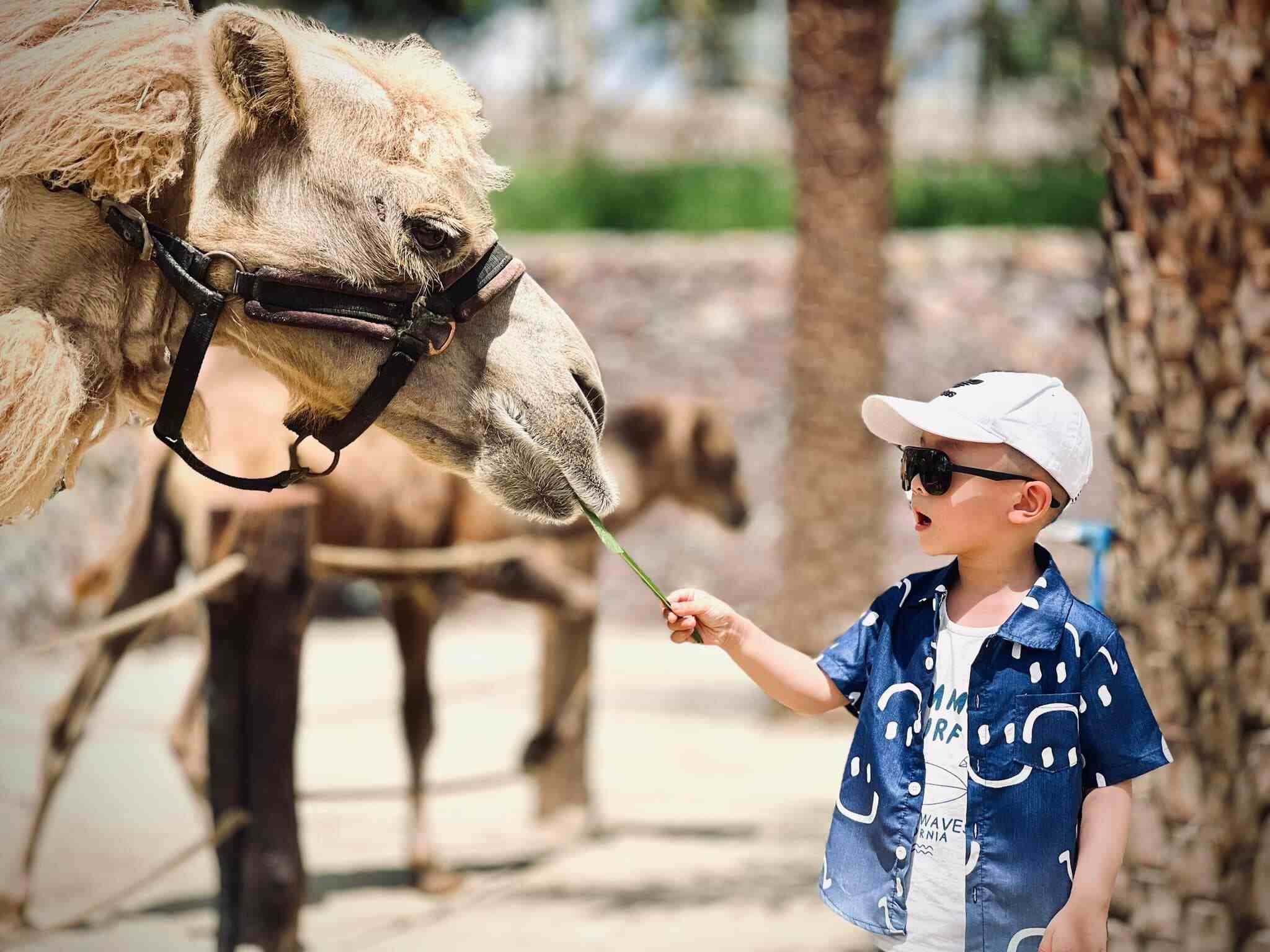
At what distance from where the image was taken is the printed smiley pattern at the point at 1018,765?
2006mm

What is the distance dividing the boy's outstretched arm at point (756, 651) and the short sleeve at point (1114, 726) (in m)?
0.44

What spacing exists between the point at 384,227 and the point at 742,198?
1299cm

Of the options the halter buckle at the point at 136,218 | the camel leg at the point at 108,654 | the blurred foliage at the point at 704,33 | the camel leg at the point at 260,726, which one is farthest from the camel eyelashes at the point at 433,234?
the blurred foliage at the point at 704,33

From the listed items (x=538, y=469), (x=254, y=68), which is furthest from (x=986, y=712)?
(x=254, y=68)

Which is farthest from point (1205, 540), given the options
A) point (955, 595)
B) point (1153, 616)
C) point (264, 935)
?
point (264, 935)

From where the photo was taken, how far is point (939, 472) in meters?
2.13

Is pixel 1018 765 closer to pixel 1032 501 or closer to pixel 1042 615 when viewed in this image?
pixel 1042 615

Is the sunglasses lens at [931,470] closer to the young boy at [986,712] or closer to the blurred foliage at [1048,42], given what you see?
the young boy at [986,712]

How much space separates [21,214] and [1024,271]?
1230 cm

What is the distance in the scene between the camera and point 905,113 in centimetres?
2216

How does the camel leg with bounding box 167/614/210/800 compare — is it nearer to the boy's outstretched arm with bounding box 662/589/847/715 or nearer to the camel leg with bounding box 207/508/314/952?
the camel leg with bounding box 207/508/314/952

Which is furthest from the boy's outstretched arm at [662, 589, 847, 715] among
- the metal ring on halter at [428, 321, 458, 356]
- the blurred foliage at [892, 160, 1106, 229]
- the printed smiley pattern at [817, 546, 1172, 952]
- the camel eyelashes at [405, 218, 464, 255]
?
the blurred foliage at [892, 160, 1106, 229]

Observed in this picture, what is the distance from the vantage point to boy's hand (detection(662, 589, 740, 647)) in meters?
2.18

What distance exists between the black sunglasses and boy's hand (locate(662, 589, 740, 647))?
361mm
